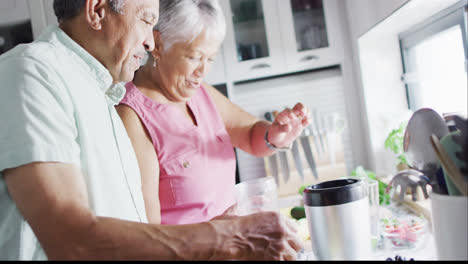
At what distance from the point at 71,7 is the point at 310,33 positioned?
183 cm

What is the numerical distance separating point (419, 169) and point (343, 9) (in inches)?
75.3

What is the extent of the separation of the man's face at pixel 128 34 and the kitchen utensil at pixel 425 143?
0.54 metres

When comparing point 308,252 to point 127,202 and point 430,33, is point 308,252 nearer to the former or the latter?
point 127,202

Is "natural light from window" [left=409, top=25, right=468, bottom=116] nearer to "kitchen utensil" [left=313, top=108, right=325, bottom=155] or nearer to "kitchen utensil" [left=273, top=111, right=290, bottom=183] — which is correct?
"kitchen utensil" [left=313, top=108, right=325, bottom=155]

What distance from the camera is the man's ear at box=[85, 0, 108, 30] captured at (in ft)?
2.38

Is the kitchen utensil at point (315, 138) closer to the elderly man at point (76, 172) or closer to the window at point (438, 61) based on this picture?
the window at point (438, 61)

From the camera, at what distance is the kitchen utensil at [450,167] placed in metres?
0.56

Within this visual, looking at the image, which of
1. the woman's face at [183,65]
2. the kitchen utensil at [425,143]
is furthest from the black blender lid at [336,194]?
the woman's face at [183,65]

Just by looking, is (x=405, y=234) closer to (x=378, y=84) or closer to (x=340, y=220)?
(x=340, y=220)

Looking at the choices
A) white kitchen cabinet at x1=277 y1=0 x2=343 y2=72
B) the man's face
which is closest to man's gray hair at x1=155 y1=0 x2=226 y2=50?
the man's face

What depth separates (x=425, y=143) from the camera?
0.63 metres

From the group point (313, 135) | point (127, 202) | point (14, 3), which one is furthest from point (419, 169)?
point (14, 3)

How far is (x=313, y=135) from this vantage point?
228 cm

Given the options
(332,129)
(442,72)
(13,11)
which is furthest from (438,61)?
(13,11)
